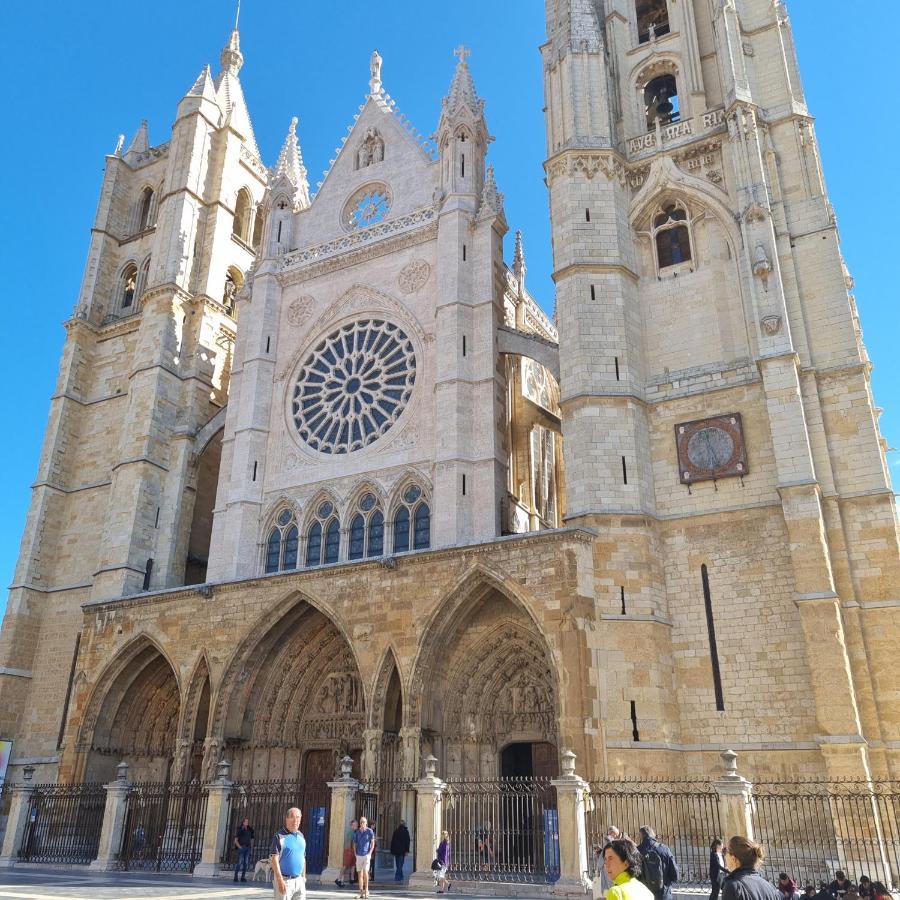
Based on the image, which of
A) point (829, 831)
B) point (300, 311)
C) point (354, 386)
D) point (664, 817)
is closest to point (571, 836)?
point (664, 817)

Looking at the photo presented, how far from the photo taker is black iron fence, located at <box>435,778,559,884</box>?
38.1ft

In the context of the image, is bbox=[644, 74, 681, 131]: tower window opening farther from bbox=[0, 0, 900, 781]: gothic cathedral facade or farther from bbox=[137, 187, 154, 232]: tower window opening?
bbox=[137, 187, 154, 232]: tower window opening

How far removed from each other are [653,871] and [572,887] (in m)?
4.93

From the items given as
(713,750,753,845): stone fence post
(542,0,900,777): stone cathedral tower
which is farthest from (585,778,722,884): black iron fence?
(713,750,753,845): stone fence post

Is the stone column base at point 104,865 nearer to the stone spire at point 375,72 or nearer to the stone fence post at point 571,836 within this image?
the stone fence post at point 571,836

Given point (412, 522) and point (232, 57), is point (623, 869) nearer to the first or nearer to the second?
point (412, 522)

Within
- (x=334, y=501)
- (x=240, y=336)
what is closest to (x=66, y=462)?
(x=240, y=336)

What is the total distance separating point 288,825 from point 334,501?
13.0 m

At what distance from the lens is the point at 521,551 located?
47.6ft

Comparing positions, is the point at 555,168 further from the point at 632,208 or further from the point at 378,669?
the point at 378,669

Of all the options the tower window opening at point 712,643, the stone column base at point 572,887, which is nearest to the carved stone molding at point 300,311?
the tower window opening at point 712,643

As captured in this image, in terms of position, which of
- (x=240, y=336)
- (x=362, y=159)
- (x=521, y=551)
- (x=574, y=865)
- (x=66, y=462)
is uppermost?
(x=362, y=159)

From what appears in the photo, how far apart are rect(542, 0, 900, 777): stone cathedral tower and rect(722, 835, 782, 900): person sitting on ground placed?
9882 mm

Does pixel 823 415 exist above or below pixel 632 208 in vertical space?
below
